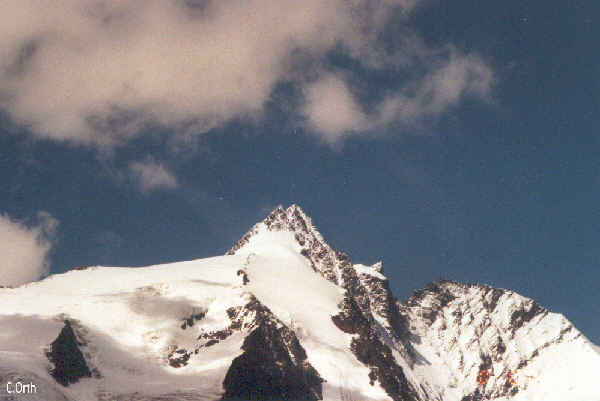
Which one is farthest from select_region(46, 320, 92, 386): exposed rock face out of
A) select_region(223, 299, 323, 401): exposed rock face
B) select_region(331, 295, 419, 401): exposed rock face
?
select_region(331, 295, 419, 401): exposed rock face

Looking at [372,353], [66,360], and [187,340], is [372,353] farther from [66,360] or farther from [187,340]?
[66,360]

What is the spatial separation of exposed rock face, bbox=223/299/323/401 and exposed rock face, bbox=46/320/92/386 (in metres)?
24.1

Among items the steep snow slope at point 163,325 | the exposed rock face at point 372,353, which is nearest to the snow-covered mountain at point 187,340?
the steep snow slope at point 163,325

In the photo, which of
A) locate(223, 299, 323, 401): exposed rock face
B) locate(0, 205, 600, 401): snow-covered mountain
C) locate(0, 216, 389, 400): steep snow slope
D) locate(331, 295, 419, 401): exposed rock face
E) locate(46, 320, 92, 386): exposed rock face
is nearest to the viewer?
locate(46, 320, 92, 386): exposed rock face

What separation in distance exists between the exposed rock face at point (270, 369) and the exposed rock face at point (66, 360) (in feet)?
79.1

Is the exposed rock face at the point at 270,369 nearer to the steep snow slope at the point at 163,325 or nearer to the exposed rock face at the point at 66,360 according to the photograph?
the steep snow slope at the point at 163,325

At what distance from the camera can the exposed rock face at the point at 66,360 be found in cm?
9138

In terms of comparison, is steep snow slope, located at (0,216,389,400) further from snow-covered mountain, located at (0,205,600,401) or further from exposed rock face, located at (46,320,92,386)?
exposed rock face, located at (46,320,92,386)

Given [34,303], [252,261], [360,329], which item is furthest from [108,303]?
[360,329]

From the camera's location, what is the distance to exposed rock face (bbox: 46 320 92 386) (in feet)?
300

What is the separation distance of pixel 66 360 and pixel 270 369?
37607 millimetres

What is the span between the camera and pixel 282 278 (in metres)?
183

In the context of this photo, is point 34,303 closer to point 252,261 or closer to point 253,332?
point 253,332

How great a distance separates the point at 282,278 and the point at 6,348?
98761 millimetres
